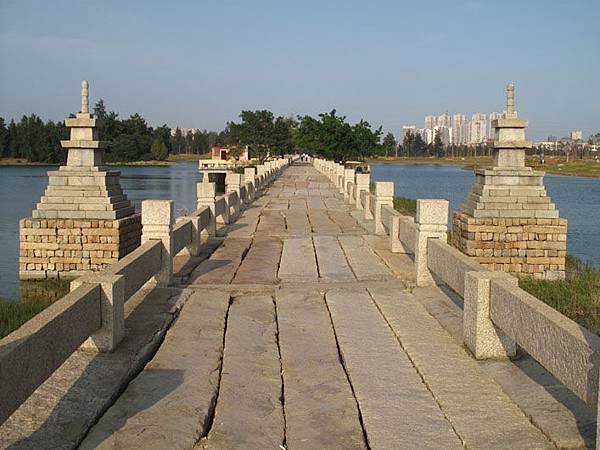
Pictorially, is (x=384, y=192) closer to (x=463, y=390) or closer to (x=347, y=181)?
(x=463, y=390)

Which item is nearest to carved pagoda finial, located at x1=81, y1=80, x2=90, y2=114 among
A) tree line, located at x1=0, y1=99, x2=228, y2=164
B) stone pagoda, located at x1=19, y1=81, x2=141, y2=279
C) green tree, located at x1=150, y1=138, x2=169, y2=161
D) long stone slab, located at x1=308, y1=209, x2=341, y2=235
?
stone pagoda, located at x1=19, y1=81, x2=141, y2=279

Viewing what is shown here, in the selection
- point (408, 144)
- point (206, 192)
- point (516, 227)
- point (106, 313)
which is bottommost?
point (106, 313)

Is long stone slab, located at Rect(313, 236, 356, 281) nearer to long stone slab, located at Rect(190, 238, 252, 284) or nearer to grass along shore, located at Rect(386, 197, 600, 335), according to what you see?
long stone slab, located at Rect(190, 238, 252, 284)

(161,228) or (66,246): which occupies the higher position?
(161,228)

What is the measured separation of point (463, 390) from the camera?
15.8 ft

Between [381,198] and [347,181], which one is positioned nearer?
[381,198]

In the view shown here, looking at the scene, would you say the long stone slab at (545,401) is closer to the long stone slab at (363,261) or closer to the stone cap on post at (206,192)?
the long stone slab at (363,261)

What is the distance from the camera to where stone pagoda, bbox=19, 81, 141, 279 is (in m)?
14.7

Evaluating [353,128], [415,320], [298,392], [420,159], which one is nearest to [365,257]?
[415,320]

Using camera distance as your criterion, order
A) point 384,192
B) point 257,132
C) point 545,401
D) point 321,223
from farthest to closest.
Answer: point 257,132, point 321,223, point 384,192, point 545,401

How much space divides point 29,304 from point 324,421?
784 cm

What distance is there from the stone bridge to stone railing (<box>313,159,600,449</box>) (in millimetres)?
221

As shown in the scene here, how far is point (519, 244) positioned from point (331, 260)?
14.5 ft

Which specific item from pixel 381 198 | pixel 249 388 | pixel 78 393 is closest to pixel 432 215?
pixel 249 388
